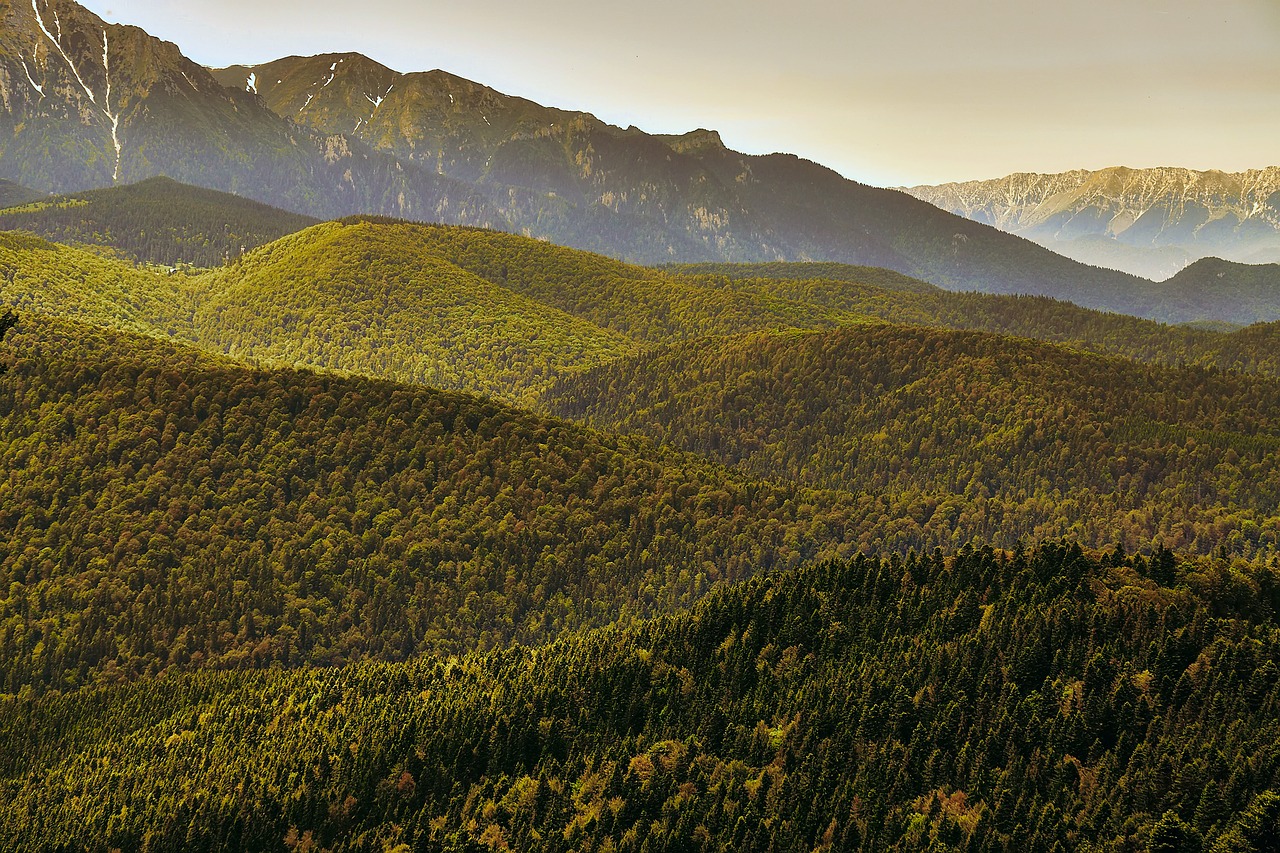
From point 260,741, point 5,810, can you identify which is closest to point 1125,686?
point 260,741

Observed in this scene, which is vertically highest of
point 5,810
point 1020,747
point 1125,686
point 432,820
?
point 1125,686

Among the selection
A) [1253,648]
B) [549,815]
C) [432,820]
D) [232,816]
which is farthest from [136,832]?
[1253,648]

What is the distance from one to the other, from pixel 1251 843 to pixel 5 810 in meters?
159

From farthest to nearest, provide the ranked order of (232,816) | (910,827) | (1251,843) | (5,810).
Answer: (5,810) → (232,816) → (910,827) → (1251,843)

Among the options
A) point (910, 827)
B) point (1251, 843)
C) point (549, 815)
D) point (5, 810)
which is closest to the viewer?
point (1251, 843)

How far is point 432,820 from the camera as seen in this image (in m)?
148

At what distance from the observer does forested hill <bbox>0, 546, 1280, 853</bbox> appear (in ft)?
379

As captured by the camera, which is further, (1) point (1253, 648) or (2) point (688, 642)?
(2) point (688, 642)

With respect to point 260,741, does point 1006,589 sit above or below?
above

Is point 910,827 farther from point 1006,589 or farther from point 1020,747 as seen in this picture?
point 1006,589

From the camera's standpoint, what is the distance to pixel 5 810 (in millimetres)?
165375

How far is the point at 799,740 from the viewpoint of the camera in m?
138

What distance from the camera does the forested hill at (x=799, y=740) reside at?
115375mm

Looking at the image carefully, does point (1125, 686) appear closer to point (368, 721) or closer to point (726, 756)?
point (726, 756)
